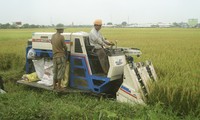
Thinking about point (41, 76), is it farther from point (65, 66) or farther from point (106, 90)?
point (106, 90)

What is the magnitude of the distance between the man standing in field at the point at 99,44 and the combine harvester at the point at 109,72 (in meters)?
0.13

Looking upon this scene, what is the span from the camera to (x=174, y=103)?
5770mm

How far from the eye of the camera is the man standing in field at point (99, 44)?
713 cm

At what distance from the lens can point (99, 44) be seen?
7.32 meters

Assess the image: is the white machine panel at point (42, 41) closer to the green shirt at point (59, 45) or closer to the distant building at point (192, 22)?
Answer: the green shirt at point (59, 45)

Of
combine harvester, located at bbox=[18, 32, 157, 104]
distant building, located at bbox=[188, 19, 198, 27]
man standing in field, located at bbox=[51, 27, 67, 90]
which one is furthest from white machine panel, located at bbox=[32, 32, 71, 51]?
distant building, located at bbox=[188, 19, 198, 27]

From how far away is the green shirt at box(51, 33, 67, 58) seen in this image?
24.9ft

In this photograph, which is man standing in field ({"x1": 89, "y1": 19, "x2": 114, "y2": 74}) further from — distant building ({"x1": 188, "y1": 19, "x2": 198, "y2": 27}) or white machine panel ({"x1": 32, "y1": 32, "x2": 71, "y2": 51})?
distant building ({"x1": 188, "y1": 19, "x2": 198, "y2": 27})

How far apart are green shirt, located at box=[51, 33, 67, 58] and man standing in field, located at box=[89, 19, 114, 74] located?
74 centimetres

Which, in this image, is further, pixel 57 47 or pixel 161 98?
pixel 57 47

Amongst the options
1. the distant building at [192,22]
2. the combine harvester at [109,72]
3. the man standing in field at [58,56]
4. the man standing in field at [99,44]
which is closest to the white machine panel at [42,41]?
the combine harvester at [109,72]

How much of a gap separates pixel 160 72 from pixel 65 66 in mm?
2491

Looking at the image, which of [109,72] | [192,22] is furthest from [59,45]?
[192,22]

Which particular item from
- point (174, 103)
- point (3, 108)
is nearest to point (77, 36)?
point (3, 108)
